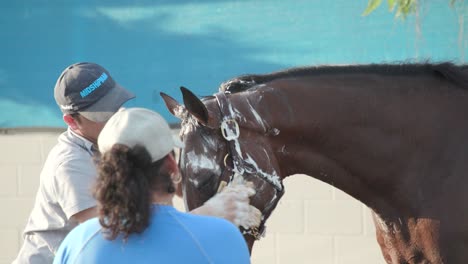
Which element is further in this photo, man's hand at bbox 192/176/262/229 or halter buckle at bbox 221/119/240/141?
halter buckle at bbox 221/119/240/141

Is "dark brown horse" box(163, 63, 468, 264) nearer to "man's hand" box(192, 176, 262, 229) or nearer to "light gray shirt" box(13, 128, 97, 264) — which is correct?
"man's hand" box(192, 176, 262, 229)

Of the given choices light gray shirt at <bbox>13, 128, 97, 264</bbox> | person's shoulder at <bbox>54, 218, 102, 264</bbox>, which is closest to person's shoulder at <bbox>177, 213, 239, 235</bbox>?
person's shoulder at <bbox>54, 218, 102, 264</bbox>

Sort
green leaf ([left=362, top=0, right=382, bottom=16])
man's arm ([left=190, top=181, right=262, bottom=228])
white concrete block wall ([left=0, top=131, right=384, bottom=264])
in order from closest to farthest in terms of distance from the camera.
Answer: man's arm ([left=190, top=181, right=262, bottom=228])
green leaf ([left=362, top=0, right=382, bottom=16])
white concrete block wall ([left=0, top=131, right=384, bottom=264])

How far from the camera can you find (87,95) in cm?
296

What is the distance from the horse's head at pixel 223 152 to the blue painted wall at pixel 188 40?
229 cm

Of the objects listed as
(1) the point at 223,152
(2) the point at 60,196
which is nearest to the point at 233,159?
(1) the point at 223,152

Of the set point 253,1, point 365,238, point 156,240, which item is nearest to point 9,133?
point 253,1

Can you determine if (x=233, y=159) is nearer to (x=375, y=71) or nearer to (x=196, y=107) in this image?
(x=196, y=107)

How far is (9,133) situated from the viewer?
6.05m

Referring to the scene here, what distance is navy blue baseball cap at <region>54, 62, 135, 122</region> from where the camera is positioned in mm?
2957

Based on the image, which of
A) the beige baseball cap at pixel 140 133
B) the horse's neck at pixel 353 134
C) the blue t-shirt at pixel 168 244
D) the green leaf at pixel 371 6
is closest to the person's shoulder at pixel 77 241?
the blue t-shirt at pixel 168 244

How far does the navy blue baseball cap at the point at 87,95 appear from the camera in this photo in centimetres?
296

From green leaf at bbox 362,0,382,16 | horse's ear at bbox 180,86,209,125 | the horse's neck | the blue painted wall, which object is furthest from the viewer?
the blue painted wall

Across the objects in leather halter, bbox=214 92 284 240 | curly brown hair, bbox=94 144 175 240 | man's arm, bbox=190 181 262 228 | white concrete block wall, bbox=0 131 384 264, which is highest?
curly brown hair, bbox=94 144 175 240
